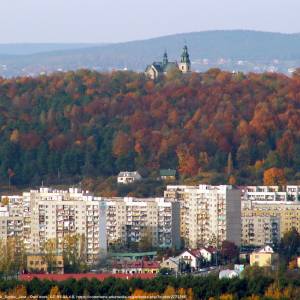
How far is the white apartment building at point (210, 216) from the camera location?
141 ft

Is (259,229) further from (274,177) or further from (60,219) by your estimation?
(274,177)

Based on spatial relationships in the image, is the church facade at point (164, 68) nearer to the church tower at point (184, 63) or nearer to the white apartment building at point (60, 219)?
the church tower at point (184, 63)

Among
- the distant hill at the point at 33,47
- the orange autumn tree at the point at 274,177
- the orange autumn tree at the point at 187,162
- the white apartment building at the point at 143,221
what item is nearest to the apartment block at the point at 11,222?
the white apartment building at the point at 143,221

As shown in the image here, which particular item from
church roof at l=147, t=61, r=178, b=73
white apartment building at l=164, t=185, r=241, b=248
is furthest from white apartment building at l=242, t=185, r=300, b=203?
church roof at l=147, t=61, r=178, b=73

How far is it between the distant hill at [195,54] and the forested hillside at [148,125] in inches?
1750

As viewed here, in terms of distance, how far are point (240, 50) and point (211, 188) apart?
8171cm

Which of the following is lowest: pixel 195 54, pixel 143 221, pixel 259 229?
pixel 259 229

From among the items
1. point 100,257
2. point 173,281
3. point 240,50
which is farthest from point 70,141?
point 240,50

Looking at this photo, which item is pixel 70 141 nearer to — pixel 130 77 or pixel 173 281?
pixel 130 77

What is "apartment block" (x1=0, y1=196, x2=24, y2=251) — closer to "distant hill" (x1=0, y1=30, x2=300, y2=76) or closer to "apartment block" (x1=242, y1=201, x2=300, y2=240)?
"apartment block" (x1=242, y1=201, x2=300, y2=240)

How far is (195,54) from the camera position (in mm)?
124375

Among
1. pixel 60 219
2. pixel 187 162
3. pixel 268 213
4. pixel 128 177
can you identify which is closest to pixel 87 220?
pixel 60 219

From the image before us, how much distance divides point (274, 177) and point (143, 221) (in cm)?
795

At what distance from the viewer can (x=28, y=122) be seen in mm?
59500
